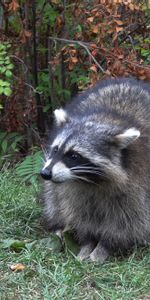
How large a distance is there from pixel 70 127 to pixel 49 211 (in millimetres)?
982

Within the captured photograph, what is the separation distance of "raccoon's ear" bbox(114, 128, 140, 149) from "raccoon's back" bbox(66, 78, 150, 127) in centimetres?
24

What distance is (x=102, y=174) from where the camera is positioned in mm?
5816

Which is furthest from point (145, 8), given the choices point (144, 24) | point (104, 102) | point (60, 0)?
point (104, 102)

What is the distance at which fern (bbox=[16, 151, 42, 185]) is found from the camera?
8.13 meters

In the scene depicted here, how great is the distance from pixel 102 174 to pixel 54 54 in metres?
3.54

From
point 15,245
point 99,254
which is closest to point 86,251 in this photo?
point 99,254

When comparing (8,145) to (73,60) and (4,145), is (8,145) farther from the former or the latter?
(73,60)

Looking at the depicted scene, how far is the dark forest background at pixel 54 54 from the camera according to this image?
834 cm

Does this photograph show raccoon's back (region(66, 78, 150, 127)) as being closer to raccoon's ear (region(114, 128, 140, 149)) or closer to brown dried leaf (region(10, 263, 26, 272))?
raccoon's ear (region(114, 128, 140, 149))

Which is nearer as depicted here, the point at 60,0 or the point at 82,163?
the point at 82,163

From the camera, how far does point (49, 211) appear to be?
6684 millimetres

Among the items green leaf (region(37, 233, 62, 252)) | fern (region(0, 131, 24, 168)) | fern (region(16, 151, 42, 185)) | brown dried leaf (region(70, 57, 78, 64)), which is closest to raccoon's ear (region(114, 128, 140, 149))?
green leaf (region(37, 233, 62, 252))

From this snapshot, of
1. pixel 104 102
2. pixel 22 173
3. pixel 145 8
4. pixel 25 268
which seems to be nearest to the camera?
pixel 25 268

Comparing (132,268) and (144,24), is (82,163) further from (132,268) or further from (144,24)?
(144,24)
